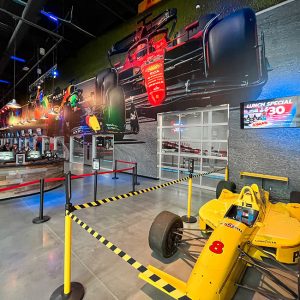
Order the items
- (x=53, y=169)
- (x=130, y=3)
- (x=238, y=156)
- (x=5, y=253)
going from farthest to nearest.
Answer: (x=130, y=3) < (x=53, y=169) < (x=238, y=156) < (x=5, y=253)

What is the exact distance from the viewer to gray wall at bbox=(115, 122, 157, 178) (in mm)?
7703

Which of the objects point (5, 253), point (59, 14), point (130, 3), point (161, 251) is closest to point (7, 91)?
point (59, 14)

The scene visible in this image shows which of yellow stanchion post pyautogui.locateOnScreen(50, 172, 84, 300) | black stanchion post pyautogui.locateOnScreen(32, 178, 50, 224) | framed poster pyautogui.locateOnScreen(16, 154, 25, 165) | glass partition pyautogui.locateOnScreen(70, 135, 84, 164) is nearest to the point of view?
yellow stanchion post pyautogui.locateOnScreen(50, 172, 84, 300)

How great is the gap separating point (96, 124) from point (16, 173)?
5.29 meters

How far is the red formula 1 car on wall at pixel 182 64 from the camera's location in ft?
16.7

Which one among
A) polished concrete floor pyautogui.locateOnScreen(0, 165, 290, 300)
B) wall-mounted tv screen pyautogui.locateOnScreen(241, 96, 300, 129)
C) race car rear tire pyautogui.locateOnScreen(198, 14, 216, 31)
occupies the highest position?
race car rear tire pyautogui.locateOnScreen(198, 14, 216, 31)

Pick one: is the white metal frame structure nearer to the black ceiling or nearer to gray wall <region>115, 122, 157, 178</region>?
gray wall <region>115, 122, 157, 178</region>

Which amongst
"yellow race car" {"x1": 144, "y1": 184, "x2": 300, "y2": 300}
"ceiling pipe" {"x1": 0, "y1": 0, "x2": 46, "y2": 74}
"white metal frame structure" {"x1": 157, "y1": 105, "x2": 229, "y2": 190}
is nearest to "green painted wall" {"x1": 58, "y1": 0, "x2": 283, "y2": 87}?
"white metal frame structure" {"x1": 157, "y1": 105, "x2": 229, "y2": 190}

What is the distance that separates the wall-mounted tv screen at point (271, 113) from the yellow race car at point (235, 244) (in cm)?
229

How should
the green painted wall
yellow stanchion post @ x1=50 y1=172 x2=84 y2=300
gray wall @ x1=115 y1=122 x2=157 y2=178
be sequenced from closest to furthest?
yellow stanchion post @ x1=50 y1=172 x2=84 y2=300 < the green painted wall < gray wall @ x1=115 y1=122 x2=157 y2=178

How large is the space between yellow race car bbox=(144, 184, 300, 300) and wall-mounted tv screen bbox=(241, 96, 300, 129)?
2.29 metres

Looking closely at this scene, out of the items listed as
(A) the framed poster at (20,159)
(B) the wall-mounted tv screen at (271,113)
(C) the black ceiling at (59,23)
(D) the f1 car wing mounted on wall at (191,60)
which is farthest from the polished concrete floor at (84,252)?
(C) the black ceiling at (59,23)

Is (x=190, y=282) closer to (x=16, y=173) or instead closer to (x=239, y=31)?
(x=16, y=173)

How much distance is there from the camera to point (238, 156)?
541 centimetres
